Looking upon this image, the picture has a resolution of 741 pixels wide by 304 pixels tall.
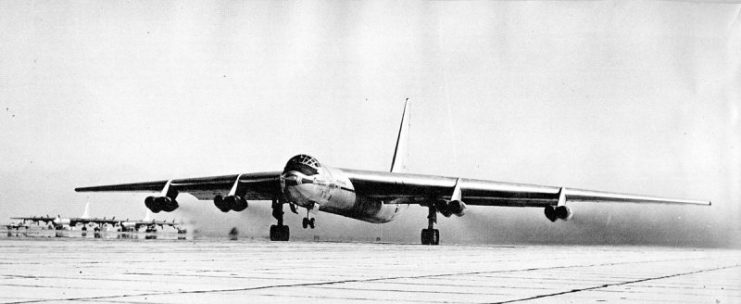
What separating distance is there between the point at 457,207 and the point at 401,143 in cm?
1454

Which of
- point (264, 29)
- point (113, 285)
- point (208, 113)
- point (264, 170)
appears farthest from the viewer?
point (264, 170)

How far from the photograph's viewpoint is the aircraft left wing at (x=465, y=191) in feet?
111

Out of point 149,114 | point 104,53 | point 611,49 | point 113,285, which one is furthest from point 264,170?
point 113,285

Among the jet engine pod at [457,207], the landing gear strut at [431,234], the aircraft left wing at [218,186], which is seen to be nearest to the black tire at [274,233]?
the aircraft left wing at [218,186]

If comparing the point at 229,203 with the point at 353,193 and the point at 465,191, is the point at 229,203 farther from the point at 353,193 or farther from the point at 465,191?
the point at 465,191

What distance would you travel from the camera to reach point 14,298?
21.6 ft

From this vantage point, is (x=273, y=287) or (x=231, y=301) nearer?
(x=231, y=301)

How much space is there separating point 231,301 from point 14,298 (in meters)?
1.75

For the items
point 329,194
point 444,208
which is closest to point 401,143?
point 444,208

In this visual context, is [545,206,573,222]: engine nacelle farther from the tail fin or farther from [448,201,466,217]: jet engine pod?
the tail fin

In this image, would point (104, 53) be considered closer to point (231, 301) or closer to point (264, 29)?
point (264, 29)

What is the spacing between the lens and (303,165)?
2997cm

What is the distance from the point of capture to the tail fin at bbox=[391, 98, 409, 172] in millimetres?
44281

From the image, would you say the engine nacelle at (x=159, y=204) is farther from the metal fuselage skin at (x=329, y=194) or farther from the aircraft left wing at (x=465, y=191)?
the aircraft left wing at (x=465, y=191)
